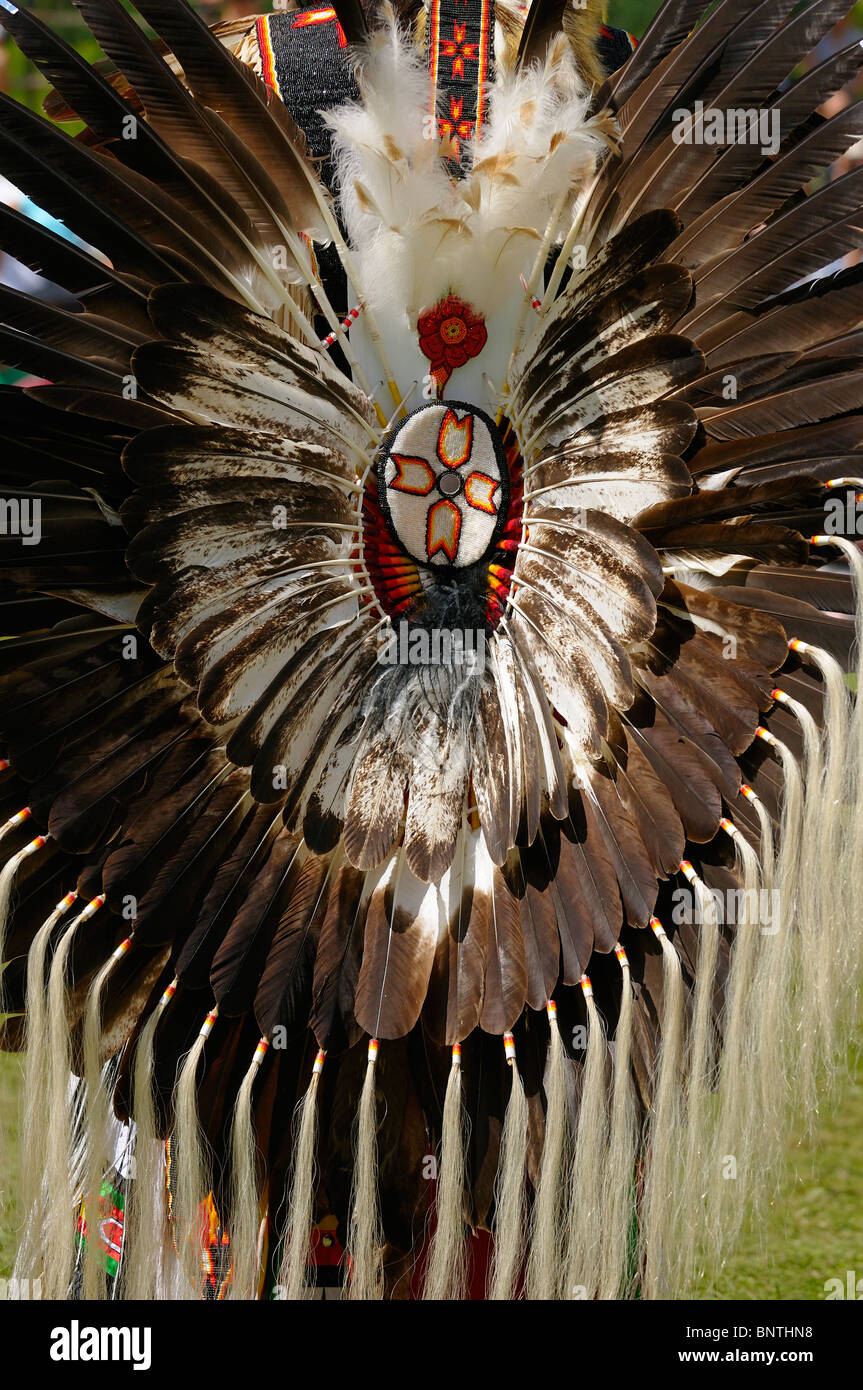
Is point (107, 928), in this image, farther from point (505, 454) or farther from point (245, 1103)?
point (505, 454)

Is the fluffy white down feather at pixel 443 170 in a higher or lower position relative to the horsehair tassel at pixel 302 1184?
higher

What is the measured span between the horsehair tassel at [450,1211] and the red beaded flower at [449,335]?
837 mm

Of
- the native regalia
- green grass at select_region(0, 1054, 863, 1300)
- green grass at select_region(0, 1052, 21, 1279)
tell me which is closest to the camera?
the native regalia

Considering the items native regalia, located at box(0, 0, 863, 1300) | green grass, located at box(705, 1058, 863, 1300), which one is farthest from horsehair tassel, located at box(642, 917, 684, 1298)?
green grass, located at box(705, 1058, 863, 1300)

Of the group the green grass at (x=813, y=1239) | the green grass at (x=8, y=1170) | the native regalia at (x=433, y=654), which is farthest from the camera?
the green grass at (x=813, y=1239)

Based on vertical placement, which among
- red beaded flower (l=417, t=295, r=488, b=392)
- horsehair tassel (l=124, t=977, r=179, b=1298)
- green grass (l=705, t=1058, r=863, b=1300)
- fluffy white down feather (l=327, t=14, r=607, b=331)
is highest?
fluffy white down feather (l=327, t=14, r=607, b=331)

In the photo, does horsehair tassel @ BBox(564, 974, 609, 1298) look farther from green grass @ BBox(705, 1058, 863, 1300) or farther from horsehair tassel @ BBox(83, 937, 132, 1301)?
green grass @ BBox(705, 1058, 863, 1300)

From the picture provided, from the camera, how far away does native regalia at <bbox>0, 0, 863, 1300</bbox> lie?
139cm

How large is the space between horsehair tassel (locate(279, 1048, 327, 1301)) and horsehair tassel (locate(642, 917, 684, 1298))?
0.40m

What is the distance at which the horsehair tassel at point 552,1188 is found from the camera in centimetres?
144

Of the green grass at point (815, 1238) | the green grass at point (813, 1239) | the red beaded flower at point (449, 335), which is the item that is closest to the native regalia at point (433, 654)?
the red beaded flower at point (449, 335)

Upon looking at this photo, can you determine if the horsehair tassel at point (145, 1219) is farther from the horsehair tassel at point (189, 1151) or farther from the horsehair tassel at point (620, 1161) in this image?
the horsehair tassel at point (620, 1161)

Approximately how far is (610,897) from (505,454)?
566 mm

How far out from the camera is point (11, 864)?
4.61 feet
